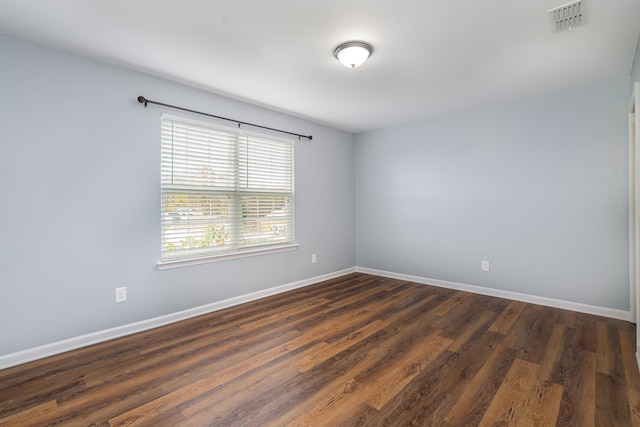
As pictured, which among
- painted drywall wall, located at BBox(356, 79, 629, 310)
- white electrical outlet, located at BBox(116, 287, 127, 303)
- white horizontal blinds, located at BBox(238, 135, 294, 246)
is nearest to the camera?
white electrical outlet, located at BBox(116, 287, 127, 303)

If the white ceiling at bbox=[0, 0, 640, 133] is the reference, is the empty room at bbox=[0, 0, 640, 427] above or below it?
below

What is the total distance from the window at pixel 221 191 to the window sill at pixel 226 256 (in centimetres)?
4

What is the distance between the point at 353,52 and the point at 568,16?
1391 mm

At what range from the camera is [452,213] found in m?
4.10

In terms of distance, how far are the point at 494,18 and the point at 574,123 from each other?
6.47 feet

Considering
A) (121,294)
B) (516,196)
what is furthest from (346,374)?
(516,196)

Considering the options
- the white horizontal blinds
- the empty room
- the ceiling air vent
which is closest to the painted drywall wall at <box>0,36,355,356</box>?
the empty room

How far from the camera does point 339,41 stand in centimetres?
226

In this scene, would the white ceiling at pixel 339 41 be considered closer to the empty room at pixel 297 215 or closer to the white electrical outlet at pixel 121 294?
the empty room at pixel 297 215

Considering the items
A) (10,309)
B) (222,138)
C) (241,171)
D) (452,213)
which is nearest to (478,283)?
(452,213)

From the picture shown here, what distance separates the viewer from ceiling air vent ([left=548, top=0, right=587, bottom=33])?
6.15 ft

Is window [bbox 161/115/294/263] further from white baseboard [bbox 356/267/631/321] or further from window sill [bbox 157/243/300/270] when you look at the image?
white baseboard [bbox 356/267/631/321]

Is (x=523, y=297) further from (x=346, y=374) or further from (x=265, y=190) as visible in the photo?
(x=265, y=190)

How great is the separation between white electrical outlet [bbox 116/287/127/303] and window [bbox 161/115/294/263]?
1.33 ft
